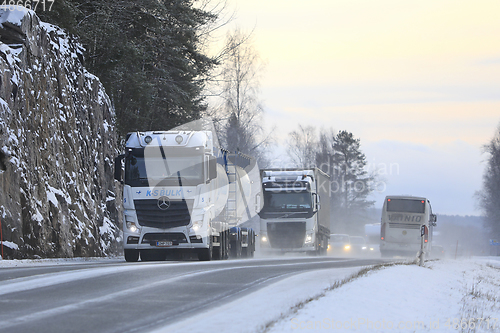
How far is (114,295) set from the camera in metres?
9.19

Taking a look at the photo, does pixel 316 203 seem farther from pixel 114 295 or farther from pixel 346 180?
pixel 346 180

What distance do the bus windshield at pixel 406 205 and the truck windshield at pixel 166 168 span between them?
20.8 metres

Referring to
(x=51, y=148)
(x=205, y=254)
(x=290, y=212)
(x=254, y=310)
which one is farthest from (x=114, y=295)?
(x=290, y=212)

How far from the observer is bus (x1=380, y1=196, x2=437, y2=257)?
116 feet

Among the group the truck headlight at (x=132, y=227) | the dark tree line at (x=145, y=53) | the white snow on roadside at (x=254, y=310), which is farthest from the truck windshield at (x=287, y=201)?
the white snow on roadside at (x=254, y=310)

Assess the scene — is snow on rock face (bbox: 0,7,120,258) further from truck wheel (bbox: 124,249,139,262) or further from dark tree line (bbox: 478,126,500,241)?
dark tree line (bbox: 478,126,500,241)

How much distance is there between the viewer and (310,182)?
94.6 ft

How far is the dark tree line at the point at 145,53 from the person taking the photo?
27.7m

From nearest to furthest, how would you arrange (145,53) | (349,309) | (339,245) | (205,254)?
(349,309) → (205,254) → (145,53) → (339,245)

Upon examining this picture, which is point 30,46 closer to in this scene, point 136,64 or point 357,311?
point 136,64

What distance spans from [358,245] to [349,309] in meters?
41.3

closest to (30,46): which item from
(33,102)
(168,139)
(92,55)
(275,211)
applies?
(33,102)

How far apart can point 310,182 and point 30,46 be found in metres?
14.2

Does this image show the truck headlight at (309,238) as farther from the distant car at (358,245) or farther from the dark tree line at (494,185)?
the dark tree line at (494,185)
